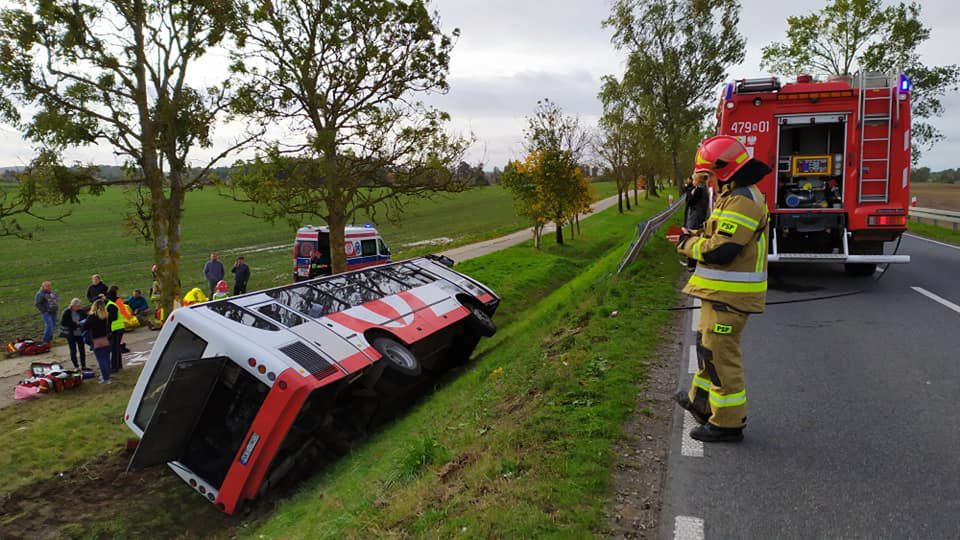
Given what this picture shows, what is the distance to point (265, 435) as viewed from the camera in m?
5.95

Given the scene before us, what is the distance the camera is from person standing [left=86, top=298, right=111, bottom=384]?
11.0m

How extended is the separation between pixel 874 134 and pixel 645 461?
860cm

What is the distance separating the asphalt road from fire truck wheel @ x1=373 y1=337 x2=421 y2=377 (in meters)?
3.27

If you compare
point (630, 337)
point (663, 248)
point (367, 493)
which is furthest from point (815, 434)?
point (663, 248)

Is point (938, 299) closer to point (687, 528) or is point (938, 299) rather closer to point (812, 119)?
point (812, 119)

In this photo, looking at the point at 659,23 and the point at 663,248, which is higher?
the point at 659,23

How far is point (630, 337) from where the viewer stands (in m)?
7.09

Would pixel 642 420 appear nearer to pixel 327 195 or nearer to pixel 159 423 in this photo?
pixel 159 423

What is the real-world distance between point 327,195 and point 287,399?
9677 millimetres

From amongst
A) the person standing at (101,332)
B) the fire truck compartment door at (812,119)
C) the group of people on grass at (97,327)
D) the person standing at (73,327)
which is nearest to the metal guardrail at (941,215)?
the fire truck compartment door at (812,119)

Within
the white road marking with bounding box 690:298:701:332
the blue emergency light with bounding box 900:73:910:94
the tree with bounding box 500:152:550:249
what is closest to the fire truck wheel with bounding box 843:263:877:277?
the blue emergency light with bounding box 900:73:910:94

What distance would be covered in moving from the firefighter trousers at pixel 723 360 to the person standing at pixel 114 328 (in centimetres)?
1110

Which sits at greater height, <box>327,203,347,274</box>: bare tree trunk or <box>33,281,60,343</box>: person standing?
<box>327,203,347,274</box>: bare tree trunk

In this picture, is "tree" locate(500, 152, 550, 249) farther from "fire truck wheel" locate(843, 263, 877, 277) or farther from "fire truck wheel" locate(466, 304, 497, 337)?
"fire truck wheel" locate(466, 304, 497, 337)
